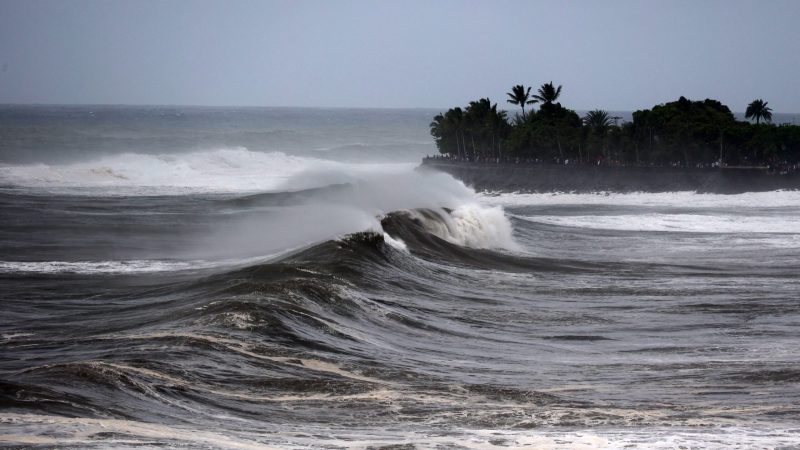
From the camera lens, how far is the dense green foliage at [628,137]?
281ft

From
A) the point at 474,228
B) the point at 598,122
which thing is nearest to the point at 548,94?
the point at 598,122

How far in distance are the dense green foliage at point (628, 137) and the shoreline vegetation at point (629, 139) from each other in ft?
0.24

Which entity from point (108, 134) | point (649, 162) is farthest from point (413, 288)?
point (108, 134)

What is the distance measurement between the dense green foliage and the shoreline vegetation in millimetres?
74

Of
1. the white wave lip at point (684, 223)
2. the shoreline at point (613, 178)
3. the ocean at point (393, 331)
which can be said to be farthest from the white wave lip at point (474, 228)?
the shoreline at point (613, 178)

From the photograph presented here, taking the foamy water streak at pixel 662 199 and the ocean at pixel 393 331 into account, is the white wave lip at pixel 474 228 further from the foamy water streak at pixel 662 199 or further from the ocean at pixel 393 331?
the foamy water streak at pixel 662 199

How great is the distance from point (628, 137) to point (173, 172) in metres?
37.7

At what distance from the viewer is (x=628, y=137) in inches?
3531

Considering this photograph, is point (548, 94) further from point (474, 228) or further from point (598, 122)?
point (474, 228)

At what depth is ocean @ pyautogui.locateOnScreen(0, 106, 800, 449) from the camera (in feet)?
38.2

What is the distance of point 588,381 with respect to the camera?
1505 centimetres

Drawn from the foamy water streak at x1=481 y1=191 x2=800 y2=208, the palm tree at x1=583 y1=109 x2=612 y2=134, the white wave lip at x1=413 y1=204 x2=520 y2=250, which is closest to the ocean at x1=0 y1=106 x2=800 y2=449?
the white wave lip at x1=413 y1=204 x2=520 y2=250

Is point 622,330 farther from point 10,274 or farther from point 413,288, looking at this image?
point 10,274

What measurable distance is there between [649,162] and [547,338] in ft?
232
